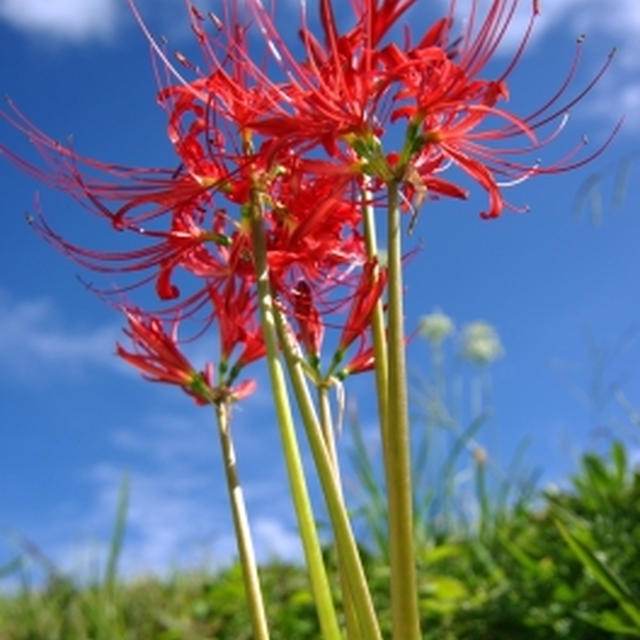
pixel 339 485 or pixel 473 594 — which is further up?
pixel 473 594

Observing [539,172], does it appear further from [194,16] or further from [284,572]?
[284,572]

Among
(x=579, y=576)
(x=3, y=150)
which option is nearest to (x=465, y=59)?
(x=3, y=150)

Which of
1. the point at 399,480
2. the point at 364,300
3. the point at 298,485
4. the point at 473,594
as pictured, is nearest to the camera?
the point at 399,480

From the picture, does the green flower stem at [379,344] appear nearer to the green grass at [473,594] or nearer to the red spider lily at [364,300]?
the red spider lily at [364,300]

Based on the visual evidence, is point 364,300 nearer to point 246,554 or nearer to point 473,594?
point 246,554

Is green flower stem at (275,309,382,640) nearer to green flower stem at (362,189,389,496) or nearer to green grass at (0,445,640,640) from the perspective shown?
green flower stem at (362,189,389,496)

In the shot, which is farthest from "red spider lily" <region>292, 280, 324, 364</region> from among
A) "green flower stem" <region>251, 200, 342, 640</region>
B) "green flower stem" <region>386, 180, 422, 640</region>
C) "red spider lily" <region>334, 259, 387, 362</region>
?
"green flower stem" <region>386, 180, 422, 640</region>

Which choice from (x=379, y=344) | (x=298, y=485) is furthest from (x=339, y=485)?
(x=379, y=344)

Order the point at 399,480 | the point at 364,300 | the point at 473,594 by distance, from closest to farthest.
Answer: the point at 399,480, the point at 364,300, the point at 473,594
